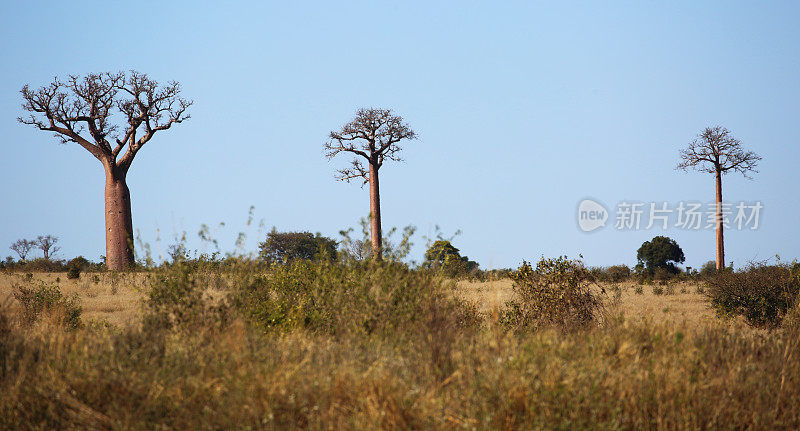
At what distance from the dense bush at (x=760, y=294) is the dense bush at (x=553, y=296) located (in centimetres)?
355

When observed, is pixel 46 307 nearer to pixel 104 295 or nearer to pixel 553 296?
pixel 104 295

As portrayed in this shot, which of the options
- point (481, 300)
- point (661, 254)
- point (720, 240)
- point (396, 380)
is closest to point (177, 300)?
point (396, 380)

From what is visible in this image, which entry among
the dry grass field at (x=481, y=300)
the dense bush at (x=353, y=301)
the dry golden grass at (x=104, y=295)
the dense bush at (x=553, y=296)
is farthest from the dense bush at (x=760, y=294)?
the dry golden grass at (x=104, y=295)

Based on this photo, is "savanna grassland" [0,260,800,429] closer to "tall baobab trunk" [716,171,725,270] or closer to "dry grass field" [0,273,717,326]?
"dry grass field" [0,273,717,326]

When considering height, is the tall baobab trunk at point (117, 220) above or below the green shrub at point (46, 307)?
above

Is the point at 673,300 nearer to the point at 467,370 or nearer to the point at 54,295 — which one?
the point at 467,370

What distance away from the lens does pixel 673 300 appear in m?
15.1

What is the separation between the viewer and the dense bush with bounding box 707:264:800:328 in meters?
10.2

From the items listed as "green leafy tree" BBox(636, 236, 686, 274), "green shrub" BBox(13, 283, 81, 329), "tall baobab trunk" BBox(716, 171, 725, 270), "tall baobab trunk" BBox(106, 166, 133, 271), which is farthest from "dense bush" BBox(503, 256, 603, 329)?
"green leafy tree" BBox(636, 236, 686, 274)

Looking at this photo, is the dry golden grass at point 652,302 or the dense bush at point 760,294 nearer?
the dense bush at point 760,294

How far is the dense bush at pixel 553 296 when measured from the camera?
832 cm

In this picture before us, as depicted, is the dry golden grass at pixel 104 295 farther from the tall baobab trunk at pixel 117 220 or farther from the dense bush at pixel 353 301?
the dense bush at pixel 353 301

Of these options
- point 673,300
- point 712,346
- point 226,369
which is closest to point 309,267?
point 226,369

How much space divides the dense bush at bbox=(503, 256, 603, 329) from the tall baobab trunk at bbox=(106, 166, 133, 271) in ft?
53.9
